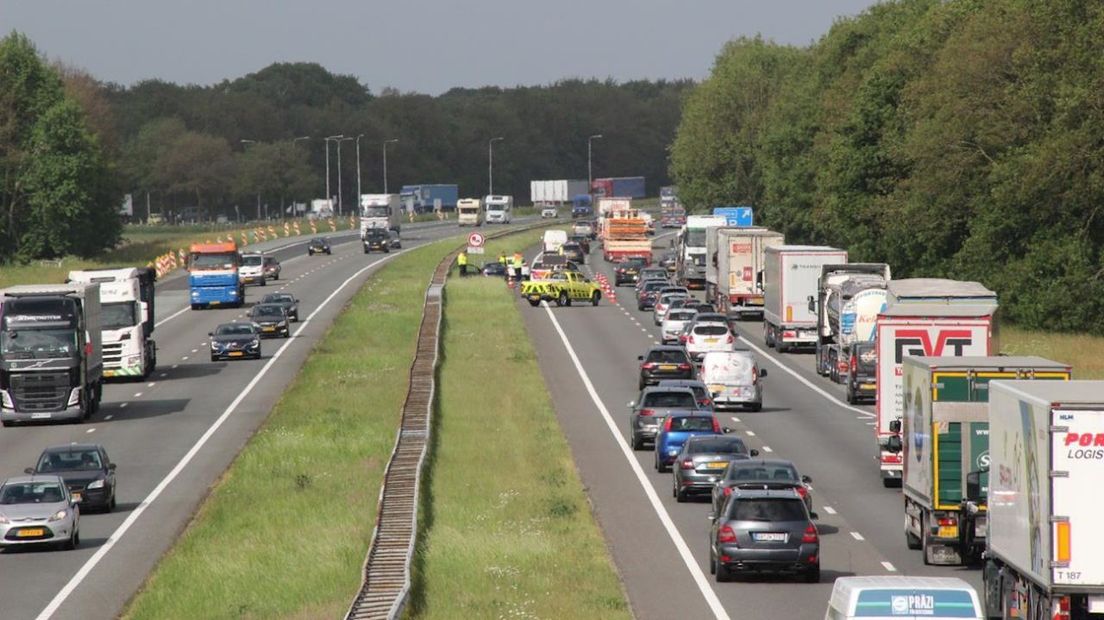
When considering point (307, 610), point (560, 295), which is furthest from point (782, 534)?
point (560, 295)

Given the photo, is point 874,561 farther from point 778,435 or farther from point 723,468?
point 778,435

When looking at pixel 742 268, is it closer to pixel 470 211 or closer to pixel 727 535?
pixel 727 535

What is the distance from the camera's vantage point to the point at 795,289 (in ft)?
248

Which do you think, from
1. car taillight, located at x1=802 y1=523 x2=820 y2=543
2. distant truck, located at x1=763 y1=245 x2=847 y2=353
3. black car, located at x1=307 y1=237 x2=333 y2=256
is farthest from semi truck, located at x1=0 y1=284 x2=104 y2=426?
black car, located at x1=307 y1=237 x2=333 y2=256

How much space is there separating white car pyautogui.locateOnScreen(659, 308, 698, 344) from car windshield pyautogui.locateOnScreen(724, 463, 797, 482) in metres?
42.5

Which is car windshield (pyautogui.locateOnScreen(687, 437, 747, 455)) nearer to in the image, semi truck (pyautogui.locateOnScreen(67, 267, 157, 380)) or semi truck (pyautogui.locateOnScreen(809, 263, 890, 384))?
semi truck (pyautogui.locateOnScreen(809, 263, 890, 384))

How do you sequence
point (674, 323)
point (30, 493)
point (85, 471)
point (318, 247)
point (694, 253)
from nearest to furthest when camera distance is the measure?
point (30, 493), point (85, 471), point (674, 323), point (694, 253), point (318, 247)

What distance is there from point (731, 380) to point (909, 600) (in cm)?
3836

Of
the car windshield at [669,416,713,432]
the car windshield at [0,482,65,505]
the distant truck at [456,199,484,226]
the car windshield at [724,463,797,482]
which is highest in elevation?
the distant truck at [456,199,484,226]

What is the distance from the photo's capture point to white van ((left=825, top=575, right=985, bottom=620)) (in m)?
19.3

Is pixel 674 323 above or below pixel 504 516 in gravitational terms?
above

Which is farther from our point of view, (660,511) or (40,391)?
(40,391)

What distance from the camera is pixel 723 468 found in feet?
130

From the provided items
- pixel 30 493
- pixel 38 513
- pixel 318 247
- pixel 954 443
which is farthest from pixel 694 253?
pixel 954 443
